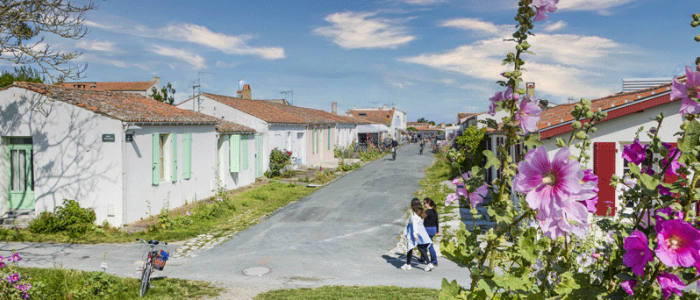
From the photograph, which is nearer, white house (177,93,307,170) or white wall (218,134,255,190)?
white wall (218,134,255,190)

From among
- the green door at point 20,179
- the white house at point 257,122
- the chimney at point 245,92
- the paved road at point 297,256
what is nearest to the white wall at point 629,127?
the paved road at point 297,256

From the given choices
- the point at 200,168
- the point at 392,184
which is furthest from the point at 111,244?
the point at 392,184

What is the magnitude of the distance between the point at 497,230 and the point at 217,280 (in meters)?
6.43

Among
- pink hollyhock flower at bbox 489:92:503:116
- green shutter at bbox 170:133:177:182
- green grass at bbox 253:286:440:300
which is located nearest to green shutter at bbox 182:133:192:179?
green shutter at bbox 170:133:177:182

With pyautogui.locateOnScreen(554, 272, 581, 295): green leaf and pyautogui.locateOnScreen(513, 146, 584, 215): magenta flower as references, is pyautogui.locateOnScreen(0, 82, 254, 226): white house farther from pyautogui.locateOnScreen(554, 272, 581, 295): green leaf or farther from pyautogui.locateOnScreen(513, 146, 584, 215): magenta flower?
pyautogui.locateOnScreen(513, 146, 584, 215): magenta flower

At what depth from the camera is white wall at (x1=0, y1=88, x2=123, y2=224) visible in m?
11.2

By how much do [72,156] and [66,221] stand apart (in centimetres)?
160

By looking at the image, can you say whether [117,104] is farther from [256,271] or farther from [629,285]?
[629,285]

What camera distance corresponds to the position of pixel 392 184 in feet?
65.0

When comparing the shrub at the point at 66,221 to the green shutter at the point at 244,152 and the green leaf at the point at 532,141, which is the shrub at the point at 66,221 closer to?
the green shutter at the point at 244,152

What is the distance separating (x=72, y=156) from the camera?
37.2ft

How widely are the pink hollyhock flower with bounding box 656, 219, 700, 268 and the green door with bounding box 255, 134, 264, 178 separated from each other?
20.0 metres

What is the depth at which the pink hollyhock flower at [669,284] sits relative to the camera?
1625mm

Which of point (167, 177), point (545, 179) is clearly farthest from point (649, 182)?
point (167, 177)
